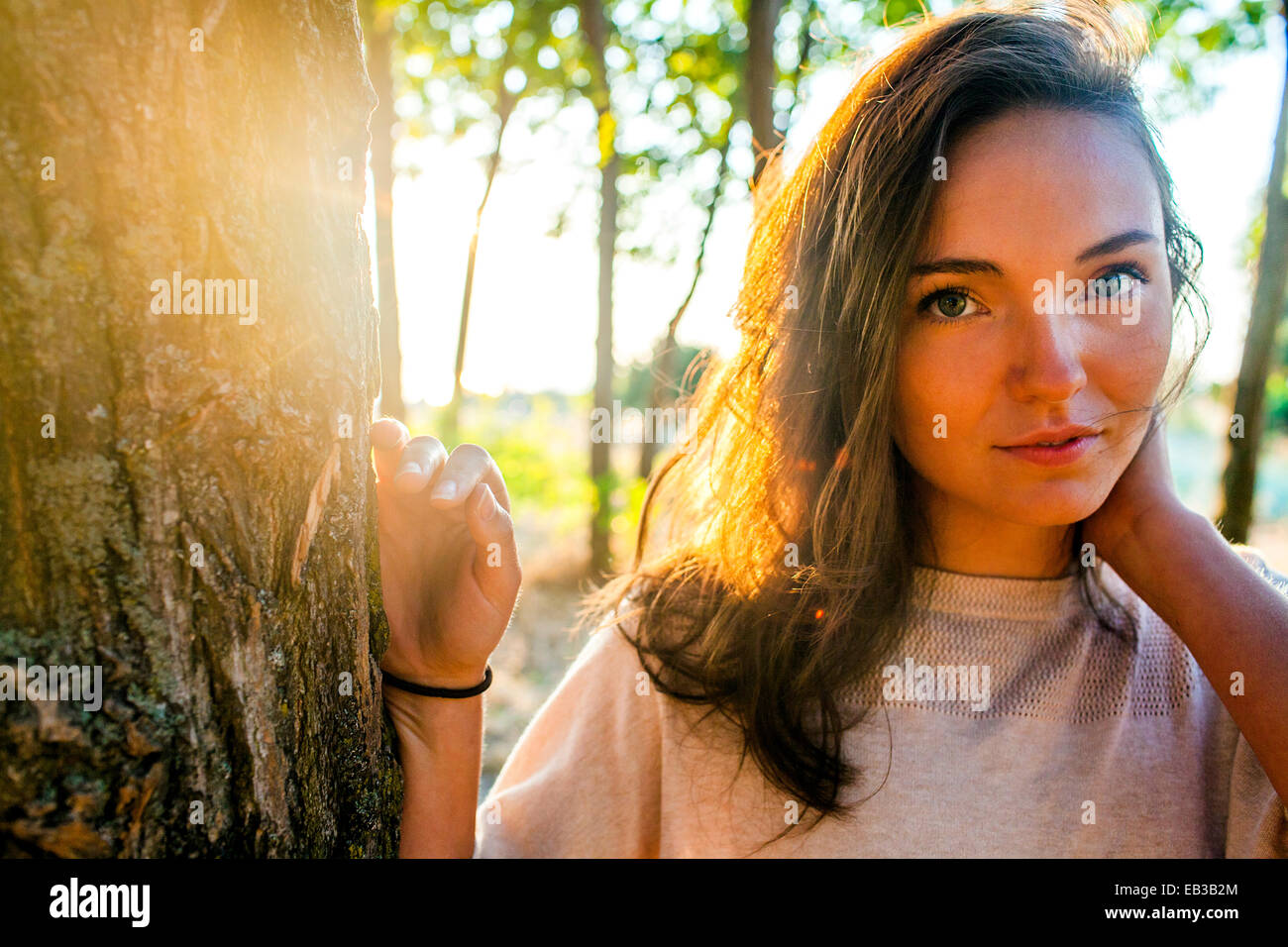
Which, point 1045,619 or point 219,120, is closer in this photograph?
point 219,120

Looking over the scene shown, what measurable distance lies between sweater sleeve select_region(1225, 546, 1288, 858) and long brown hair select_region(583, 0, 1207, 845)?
0.35 metres

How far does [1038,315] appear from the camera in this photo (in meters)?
1.40

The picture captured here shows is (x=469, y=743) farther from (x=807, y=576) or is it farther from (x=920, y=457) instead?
(x=920, y=457)

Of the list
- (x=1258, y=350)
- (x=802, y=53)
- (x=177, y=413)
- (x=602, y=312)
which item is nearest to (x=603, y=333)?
(x=602, y=312)

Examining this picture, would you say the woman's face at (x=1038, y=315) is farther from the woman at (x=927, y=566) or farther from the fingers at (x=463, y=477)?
the fingers at (x=463, y=477)

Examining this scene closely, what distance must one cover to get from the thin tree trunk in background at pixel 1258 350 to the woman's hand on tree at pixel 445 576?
4.90 meters

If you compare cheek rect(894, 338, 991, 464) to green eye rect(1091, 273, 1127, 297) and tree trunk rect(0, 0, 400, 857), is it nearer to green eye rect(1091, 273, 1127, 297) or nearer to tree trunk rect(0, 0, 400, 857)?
A: green eye rect(1091, 273, 1127, 297)

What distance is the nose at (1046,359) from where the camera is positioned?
137cm

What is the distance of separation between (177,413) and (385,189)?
8259mm

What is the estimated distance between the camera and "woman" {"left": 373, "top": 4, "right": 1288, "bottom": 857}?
4.65 ft

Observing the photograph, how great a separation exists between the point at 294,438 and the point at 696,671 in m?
0.95
